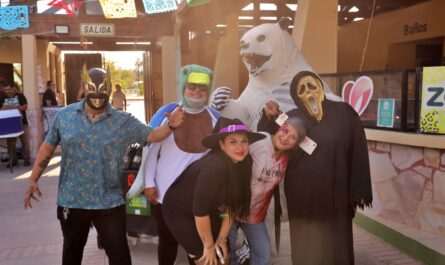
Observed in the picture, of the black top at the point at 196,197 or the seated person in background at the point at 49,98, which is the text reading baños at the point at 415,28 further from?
the black top at the point at 196,197

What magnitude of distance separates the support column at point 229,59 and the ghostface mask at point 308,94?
8.14 metres

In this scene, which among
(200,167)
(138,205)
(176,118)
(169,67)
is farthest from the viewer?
(169,67)

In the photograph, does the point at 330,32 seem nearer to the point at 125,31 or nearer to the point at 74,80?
the point at 125,31

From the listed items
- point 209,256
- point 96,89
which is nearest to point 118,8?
point 96,89

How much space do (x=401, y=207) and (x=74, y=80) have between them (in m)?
15.6

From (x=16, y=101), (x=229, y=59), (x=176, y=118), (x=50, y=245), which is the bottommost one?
(x=50, y=245)

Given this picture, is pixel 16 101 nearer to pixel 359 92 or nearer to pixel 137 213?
pixel 137 213

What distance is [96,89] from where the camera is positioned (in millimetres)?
3027

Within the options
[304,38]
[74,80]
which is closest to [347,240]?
[304,38]

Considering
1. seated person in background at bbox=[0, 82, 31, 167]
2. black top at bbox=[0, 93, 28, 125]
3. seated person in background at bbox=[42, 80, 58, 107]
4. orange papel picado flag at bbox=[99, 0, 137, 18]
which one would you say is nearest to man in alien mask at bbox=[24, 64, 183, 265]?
orange papel picado flag at bbox=[99, 0, 137, 18]

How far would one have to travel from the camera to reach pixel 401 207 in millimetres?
4754

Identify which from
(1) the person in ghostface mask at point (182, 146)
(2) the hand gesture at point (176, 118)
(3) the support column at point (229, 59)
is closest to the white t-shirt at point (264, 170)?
(1) the person in ghostface mask at point (182, 146)

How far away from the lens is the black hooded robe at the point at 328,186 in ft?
9.55

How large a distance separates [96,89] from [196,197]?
1071 millimetres
